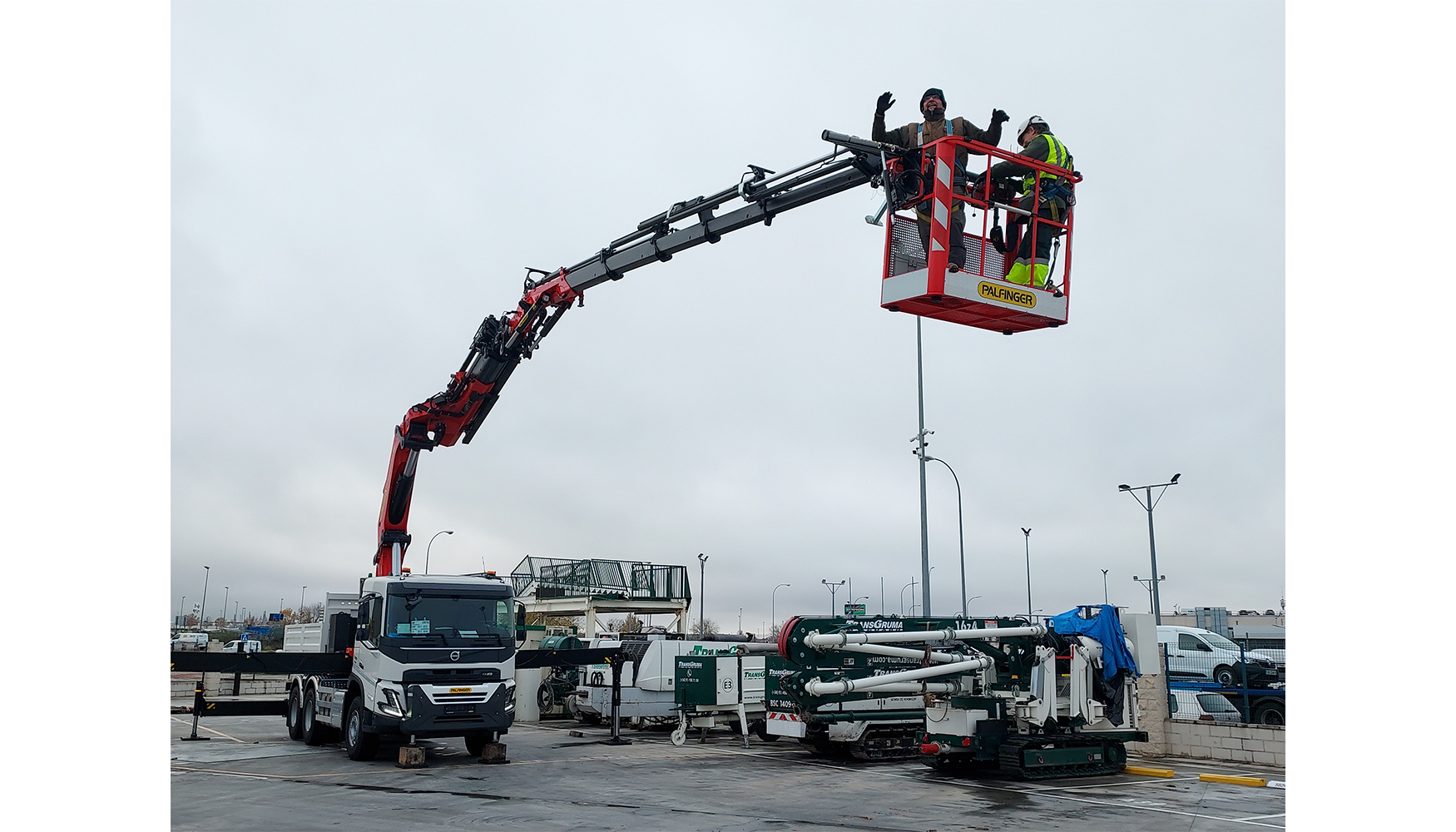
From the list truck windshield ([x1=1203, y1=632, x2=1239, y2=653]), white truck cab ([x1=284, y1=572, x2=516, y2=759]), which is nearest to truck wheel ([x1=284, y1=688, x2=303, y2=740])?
white truck cab ([x1=284, y1=572, x2=516, y2=759])

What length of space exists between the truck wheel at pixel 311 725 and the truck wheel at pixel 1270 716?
59.4 feet

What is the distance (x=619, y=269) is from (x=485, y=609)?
5.82 meters

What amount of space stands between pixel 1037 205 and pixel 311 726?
16.4 m

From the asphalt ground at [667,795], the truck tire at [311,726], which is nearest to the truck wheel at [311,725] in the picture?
the truck tire at [311,726]

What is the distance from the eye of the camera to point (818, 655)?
16.0m

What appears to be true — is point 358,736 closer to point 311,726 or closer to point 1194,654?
point 311,726

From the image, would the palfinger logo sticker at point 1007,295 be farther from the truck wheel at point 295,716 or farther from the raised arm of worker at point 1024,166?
the truck wheel at point 295,716

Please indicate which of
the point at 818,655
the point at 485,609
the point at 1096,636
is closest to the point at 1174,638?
the point at 1096,636

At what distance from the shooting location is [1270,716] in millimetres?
21219

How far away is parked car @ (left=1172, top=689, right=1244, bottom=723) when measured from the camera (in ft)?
62.7

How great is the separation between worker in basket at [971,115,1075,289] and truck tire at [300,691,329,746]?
1543cm

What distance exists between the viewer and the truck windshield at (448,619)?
639 inches

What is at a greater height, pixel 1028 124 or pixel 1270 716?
pixel 1028 124

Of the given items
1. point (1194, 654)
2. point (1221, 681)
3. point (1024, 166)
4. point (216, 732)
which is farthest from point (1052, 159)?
point (216, 732)
